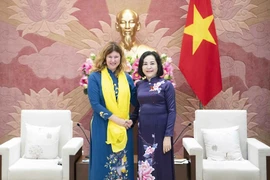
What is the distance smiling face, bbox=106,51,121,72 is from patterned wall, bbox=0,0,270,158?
5.27 feet

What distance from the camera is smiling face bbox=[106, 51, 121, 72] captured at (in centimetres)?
298

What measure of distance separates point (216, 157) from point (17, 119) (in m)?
2.47

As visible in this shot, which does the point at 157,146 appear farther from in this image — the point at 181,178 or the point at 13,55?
the point at 13,55

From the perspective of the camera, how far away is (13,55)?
457 cm

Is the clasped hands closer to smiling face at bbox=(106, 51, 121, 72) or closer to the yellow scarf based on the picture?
the yellow scarf

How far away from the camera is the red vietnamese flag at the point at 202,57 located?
163 inches

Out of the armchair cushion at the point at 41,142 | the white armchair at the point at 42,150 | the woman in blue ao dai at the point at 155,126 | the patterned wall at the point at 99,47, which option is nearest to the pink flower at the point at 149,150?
the woman in blue ao dai at the point at 155,126

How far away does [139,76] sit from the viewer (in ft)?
12.3

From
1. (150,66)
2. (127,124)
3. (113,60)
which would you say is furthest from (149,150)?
(113,60)

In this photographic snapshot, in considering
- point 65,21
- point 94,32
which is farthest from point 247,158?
point 65,21

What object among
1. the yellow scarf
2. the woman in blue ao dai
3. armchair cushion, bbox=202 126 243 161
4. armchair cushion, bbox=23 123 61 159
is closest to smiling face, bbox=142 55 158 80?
the woman in blue ao dai

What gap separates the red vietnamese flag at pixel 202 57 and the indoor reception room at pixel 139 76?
1cm

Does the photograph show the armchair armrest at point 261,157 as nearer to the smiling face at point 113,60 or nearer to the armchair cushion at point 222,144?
the armchair cushion at point 222,144

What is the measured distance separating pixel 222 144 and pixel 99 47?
1.89 m
